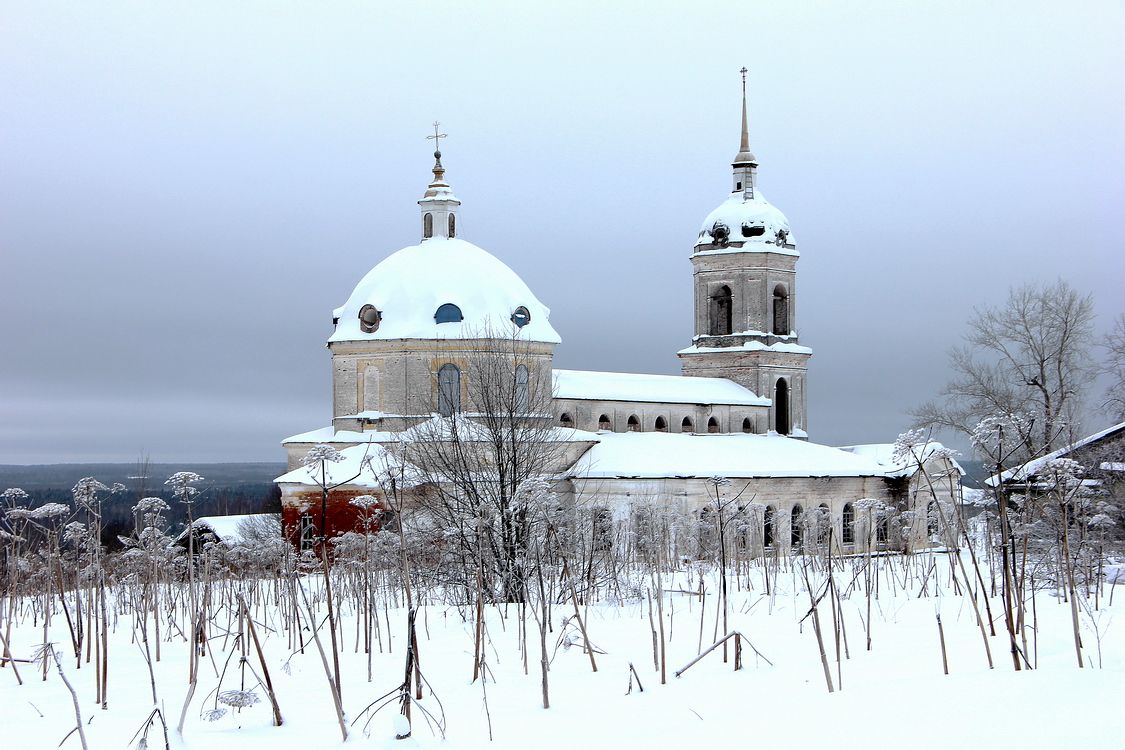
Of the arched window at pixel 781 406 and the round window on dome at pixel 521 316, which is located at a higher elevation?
the round window on dome at pixel 521 316

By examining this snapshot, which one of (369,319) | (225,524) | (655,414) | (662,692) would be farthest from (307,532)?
(655,414)

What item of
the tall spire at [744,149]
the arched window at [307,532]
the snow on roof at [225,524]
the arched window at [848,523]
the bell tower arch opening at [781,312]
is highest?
the tall spire at [744,149]

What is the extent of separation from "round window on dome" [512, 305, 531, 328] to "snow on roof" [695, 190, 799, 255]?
41.2 feet

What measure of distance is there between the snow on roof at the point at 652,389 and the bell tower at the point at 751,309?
4.07ft

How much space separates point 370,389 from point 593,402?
7.90m

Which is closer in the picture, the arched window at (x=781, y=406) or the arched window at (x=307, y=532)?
the arched window at (x=307, y=532)

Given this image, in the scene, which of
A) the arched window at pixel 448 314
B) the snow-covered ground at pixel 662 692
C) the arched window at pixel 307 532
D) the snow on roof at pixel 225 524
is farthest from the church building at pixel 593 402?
the snow-covered ground at pixel 662 692

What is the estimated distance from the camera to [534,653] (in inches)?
377

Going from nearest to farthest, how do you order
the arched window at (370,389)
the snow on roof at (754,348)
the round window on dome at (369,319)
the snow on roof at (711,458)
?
the snow on roof at (711,458)
the arched window at (370,389)
the round window on dome at (369,319)
the snow on roof at (754,348)

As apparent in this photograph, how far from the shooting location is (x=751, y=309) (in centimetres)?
4591

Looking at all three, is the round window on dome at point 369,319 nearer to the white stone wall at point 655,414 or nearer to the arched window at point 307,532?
the white stone wall at point 655,414

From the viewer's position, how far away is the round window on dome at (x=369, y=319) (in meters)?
35.8

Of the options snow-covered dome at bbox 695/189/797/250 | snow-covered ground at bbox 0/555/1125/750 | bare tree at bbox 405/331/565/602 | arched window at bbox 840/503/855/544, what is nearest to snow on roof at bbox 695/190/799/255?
snow-covered dome at bbox 695/189/797/250

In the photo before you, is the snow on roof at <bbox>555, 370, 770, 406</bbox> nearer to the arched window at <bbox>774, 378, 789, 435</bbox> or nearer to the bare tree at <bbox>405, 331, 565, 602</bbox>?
the arched window at <bbox>774, 378, 789, 435</bbox>
